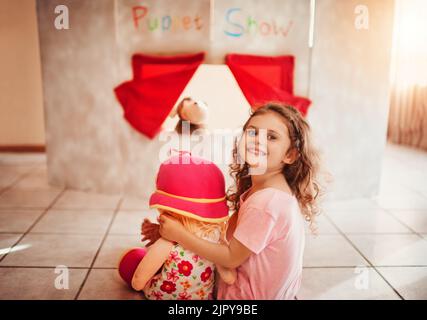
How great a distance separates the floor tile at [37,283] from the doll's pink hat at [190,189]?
604mm

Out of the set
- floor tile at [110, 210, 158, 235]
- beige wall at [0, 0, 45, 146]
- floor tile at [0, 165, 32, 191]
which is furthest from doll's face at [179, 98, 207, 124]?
beige wall at [0, 0, 45, 146]

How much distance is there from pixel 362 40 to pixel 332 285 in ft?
4.87

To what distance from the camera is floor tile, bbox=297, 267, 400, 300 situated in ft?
5.18

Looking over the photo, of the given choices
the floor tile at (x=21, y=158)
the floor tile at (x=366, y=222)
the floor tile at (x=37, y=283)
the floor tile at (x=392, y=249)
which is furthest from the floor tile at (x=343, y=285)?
the floor tile at (x=21, y=158)

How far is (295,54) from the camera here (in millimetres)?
2449

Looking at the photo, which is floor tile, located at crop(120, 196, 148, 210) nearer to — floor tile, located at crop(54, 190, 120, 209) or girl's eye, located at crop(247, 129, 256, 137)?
floor tile, located at crop(54, 190, 120, 209)

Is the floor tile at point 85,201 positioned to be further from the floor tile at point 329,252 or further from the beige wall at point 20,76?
the beige wall at point 20,76

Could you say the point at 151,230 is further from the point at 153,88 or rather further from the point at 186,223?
the point at 153,88

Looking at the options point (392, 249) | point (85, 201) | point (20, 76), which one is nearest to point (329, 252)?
point (392, 249)

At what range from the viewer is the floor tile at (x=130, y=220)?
214 cm

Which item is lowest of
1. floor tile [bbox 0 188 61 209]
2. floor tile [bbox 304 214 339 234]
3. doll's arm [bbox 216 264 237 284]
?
floor tile [bbox 304 214 339 234]

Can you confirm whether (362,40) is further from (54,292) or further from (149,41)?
(54,292)

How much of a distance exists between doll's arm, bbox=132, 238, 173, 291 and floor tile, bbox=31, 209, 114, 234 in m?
0.89
